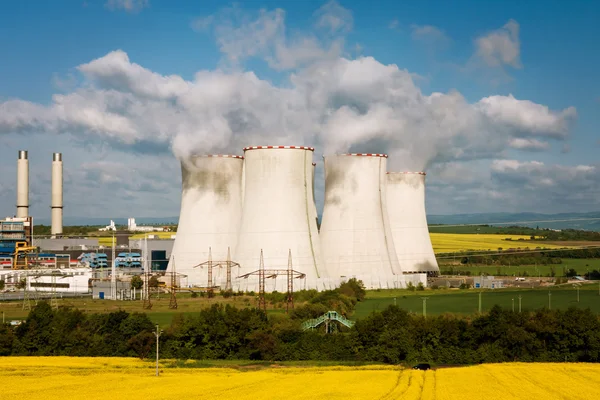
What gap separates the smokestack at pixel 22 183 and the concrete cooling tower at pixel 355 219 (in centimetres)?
3013

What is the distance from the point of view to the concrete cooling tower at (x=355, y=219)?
47594 mm

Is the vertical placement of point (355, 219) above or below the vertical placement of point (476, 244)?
above

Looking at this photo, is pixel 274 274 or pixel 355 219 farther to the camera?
pixel 355 219

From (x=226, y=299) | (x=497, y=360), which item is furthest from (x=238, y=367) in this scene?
(x=226, y=299)

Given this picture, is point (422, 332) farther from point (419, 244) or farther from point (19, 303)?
point (419, 244)

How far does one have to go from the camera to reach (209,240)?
47.9 metres

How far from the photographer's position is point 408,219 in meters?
55.1

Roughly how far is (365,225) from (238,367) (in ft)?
74.4

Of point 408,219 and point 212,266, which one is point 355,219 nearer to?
point 212,266

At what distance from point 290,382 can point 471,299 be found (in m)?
24.6

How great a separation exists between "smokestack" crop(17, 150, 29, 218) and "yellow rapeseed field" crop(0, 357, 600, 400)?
44810 mm

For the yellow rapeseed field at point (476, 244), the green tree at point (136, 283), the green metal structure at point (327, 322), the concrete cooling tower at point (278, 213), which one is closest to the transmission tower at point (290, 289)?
the concrete cooling tower at point (278, 213)

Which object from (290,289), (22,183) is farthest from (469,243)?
(290,289)

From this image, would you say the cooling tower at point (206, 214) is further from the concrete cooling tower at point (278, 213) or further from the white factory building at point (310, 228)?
the concrete cooling tower at point (278, 213)
